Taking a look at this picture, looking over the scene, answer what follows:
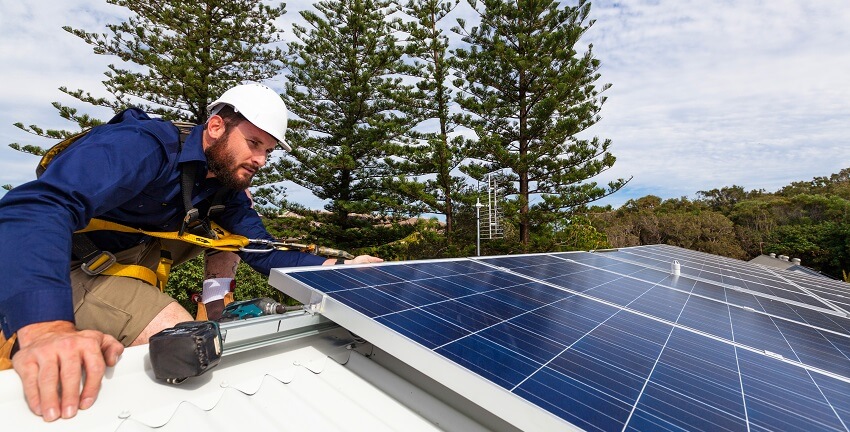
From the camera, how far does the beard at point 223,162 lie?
2.45 metres

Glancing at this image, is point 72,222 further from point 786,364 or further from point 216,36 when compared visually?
point 216,36

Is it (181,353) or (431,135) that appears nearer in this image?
(181,353)

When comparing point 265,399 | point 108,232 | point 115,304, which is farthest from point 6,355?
point 265,399

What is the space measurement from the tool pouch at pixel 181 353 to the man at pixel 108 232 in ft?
0.48

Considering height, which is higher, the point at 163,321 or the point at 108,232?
the point at 108,232

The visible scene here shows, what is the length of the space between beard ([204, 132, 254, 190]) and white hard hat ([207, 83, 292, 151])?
0.64ft

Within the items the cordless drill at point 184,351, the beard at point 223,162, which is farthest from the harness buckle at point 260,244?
the cordless drill at point 184,351

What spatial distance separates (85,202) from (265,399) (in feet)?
3.68

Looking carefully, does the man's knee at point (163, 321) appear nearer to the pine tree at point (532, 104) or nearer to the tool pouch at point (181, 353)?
the tool pouch at point (181, 353)

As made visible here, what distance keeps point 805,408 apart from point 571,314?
93 centimetres

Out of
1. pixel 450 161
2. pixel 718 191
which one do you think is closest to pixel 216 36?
pixel 450 161

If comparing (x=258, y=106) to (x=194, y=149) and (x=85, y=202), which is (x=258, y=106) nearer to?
(x=194, y=149)

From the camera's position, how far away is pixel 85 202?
159 cm

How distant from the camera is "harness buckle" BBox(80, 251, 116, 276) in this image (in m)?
2.12
